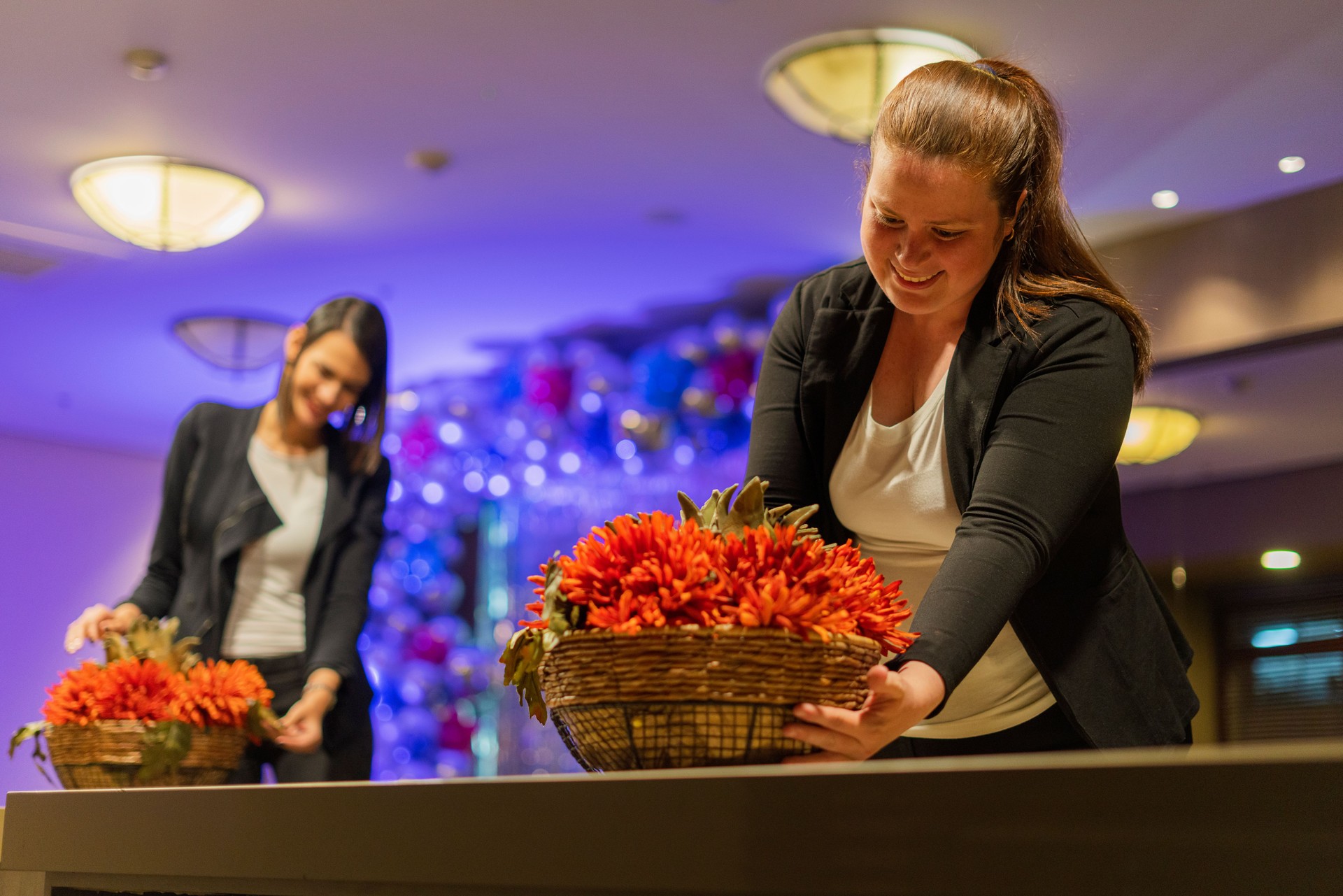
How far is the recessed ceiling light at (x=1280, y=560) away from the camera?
505cm

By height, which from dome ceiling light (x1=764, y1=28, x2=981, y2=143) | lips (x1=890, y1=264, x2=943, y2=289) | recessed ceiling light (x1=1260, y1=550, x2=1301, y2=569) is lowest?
lips (x1=890, y1=264, x2=943, y2=289)

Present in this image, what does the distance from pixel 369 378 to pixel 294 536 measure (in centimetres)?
36

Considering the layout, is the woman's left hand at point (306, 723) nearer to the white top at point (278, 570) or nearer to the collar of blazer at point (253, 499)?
the white top at point (278, 570)

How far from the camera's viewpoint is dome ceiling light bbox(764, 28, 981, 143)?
3812 millimetres

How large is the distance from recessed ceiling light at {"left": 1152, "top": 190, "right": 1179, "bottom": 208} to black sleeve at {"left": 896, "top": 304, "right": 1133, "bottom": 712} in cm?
409

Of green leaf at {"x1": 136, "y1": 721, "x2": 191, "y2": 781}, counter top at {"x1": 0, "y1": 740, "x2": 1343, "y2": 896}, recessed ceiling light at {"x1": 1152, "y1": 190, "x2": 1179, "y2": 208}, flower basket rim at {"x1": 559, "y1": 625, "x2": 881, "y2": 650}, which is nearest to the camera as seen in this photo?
counter top at {"x1": 0, "y1": 740, "x2": 1343, "y2": 896}

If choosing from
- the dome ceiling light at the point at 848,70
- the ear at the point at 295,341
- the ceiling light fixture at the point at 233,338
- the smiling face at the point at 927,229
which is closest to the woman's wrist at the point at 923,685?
the smiling face at the point at 927,229

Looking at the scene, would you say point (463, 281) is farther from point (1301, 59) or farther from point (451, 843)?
point (451, 843)

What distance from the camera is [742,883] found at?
62cm

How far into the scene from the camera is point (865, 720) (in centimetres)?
84

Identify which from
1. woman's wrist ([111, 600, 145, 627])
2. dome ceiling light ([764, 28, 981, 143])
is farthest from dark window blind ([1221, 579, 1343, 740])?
woman's wrist ([111, 600, 145, 627])

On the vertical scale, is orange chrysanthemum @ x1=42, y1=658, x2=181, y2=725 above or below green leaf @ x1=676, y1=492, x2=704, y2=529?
below

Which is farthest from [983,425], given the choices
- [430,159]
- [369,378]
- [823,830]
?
[430,159]

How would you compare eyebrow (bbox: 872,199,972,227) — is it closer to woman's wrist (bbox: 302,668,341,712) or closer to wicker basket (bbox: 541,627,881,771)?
wicker basket (bbox: 541,627,881,771)
